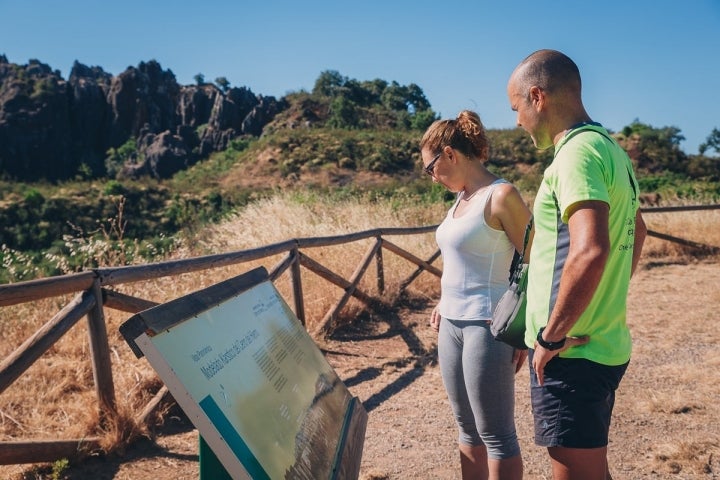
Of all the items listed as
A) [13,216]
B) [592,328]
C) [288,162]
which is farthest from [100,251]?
[288,162]

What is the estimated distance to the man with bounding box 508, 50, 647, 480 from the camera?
1.58 m

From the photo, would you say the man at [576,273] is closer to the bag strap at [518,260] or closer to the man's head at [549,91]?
the man's head at [549,91]

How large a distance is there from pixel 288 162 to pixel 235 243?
126 feet

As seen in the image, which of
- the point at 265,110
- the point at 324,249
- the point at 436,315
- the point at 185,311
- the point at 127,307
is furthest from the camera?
the point at 265,110

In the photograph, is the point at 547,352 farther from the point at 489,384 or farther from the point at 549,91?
the point at 549,91

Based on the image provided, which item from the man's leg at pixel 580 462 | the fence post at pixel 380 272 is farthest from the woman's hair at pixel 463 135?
the fence post at pixel 380 272

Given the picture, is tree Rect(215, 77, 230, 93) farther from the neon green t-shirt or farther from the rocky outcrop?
the neon green t-shirt

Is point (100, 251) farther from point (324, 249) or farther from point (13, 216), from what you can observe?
point (13, 216)

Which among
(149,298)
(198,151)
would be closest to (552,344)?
(149,298)

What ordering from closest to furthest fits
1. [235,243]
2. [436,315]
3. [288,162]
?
[436,315] < [235,243] < [288,162]

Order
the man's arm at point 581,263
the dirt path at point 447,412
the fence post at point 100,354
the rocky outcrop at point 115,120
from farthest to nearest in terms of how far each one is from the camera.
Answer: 1. the rocky outcrop at point 115,120
2. the fence post at point 100,354
3. the dirt path at point 447,412
4. the man's arm at point 581,263

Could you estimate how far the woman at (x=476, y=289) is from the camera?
2238 mm

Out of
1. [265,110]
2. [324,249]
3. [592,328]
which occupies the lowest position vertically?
[324,249]

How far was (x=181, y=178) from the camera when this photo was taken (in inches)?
2355
